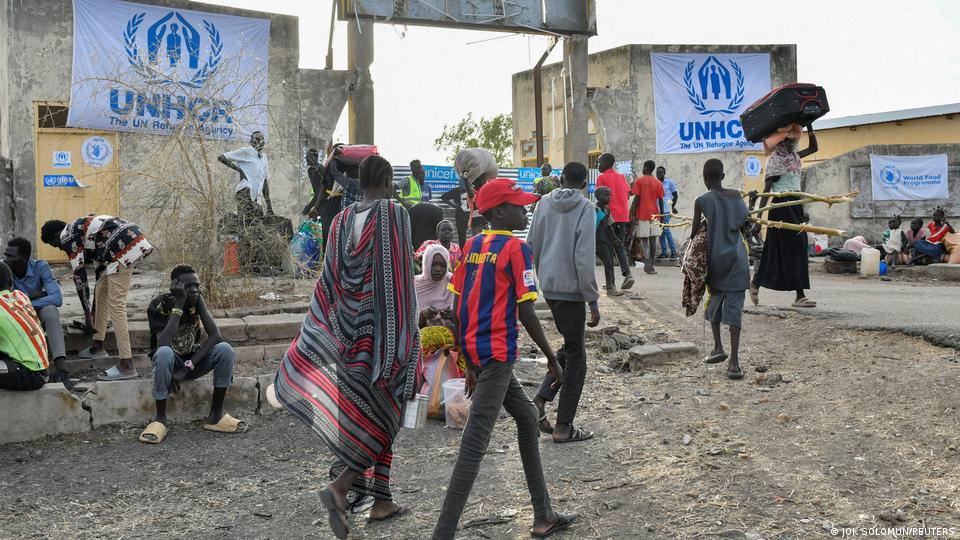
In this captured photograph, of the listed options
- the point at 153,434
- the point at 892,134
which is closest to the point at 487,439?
the point at 153,434

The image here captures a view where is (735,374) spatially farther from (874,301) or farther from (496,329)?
(874,301)

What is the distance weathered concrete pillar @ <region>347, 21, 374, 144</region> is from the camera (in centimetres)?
1566

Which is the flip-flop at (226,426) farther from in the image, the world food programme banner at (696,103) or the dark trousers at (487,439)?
the world food programme banner at (696,103)

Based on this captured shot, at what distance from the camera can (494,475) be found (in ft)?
15.5

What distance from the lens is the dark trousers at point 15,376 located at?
543 cm

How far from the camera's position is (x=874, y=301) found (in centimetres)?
986

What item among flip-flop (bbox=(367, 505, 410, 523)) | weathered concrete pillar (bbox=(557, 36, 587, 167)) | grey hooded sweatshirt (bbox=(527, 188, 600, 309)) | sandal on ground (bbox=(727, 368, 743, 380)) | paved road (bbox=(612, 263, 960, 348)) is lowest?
flip-flop (bbox=(367, 505, 410, 523))

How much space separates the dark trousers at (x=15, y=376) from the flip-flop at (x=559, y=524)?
11.7 feet

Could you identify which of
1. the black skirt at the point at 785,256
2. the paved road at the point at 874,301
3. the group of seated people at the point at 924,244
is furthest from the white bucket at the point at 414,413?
the group of seated people at the point at 924,244

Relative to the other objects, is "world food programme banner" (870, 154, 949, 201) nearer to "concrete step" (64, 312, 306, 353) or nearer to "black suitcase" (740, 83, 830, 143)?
"black suitcase" (740, 83, 830, 143)

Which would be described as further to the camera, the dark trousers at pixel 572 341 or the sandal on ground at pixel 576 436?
the sandal on ground at pixel 576 436

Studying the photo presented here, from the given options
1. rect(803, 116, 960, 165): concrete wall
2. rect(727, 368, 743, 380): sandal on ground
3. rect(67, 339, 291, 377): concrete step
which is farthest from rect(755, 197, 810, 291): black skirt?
rect(803, 116, 960, 165): concrete wall

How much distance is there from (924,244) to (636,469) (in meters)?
12.1

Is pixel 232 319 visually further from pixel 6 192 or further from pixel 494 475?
pixel 6 192
